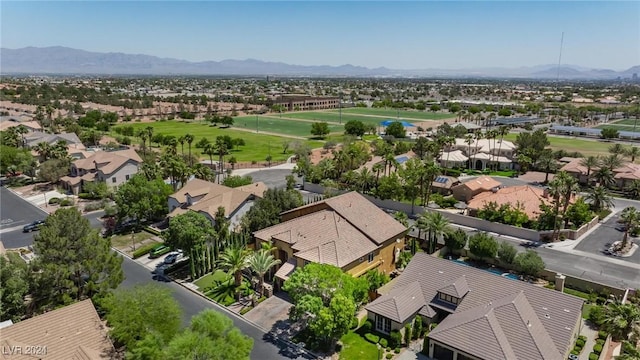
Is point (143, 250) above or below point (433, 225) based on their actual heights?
below

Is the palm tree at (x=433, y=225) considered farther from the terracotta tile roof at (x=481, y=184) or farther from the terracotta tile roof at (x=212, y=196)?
the terracotta tile roof at (x=481, y=184)

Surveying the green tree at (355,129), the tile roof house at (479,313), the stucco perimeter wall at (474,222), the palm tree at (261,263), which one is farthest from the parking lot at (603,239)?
the green tree at (355,129)

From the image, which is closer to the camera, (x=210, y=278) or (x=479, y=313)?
(x=479, y=313)

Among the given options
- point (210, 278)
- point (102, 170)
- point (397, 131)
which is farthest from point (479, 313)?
point (397, 131)

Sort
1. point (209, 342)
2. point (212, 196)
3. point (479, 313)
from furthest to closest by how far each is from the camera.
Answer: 1. point (212, 196)
2. point (479, 313)
3. point (209, 342)

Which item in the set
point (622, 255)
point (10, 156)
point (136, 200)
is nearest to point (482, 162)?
point (622, 255)

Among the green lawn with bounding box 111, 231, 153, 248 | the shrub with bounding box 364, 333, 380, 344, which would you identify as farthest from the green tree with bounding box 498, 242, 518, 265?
the green lawn with bounding box 111, 231, 153, 248

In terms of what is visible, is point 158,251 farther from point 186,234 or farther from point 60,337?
point 60,337
